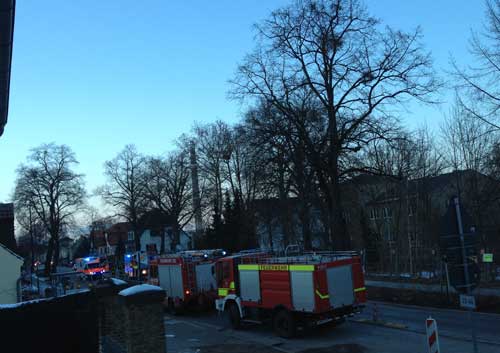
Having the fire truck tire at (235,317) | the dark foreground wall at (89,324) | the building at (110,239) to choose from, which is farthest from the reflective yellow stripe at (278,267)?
the building at (110,239)

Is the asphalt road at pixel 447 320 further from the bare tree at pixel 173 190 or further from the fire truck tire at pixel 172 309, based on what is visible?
the bare tree at pixel 173 190

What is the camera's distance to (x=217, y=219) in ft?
177

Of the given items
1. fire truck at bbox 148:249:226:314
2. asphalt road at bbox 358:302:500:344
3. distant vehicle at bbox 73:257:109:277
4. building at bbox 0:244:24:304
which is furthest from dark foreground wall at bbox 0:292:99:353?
distant vehicle at bbox 73:257:109:277

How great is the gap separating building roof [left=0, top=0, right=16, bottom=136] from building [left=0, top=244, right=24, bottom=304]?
73.9 ft

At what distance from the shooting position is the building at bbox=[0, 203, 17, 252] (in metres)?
28.2

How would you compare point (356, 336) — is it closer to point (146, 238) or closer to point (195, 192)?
point (195, 192)

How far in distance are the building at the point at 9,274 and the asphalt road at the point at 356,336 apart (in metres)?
9.34

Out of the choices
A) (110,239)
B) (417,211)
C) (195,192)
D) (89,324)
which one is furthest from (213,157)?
(110,239)

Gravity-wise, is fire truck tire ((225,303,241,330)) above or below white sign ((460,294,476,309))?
below

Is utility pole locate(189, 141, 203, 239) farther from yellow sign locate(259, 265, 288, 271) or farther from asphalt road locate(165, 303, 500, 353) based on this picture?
yellow sign locate(259, 265, 288, 271)

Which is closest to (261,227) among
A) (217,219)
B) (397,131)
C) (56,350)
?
(217,219)

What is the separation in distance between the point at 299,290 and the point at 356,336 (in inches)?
94.8

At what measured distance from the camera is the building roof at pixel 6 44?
3861 mm

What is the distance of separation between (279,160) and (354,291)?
15436 mm
